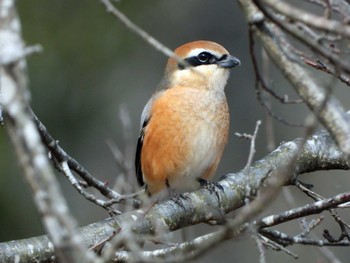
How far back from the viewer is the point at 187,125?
18.3 feet

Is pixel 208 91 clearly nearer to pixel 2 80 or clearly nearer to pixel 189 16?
pixel 2 80

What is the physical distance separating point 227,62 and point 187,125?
22.5 inches

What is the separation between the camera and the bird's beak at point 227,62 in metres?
5.76

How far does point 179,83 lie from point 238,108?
13.3ft

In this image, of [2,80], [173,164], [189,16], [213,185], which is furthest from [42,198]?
[189,16]

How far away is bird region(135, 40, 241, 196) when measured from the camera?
5.59 metres

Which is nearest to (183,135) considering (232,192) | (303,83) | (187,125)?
(187,125)

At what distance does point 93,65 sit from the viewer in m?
9.68

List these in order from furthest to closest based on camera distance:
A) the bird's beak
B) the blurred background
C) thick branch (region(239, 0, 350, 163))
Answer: the blurred background → the bird's beak → thick branch (region(239, 0, 350, 163))

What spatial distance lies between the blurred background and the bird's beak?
3204 millimetres

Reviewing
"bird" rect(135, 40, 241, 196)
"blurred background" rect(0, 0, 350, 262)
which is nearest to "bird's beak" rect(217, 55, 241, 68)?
"bird" rect(135, 40, 241, 196)

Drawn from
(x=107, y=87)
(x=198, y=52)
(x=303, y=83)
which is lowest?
(x=303, y=83)

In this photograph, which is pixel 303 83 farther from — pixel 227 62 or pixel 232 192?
pixel 227 62

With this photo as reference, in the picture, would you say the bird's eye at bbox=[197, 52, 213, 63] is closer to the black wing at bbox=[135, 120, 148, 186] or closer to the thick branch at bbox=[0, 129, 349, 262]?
the black wing at bbox=[135, 120, 148, 186]
